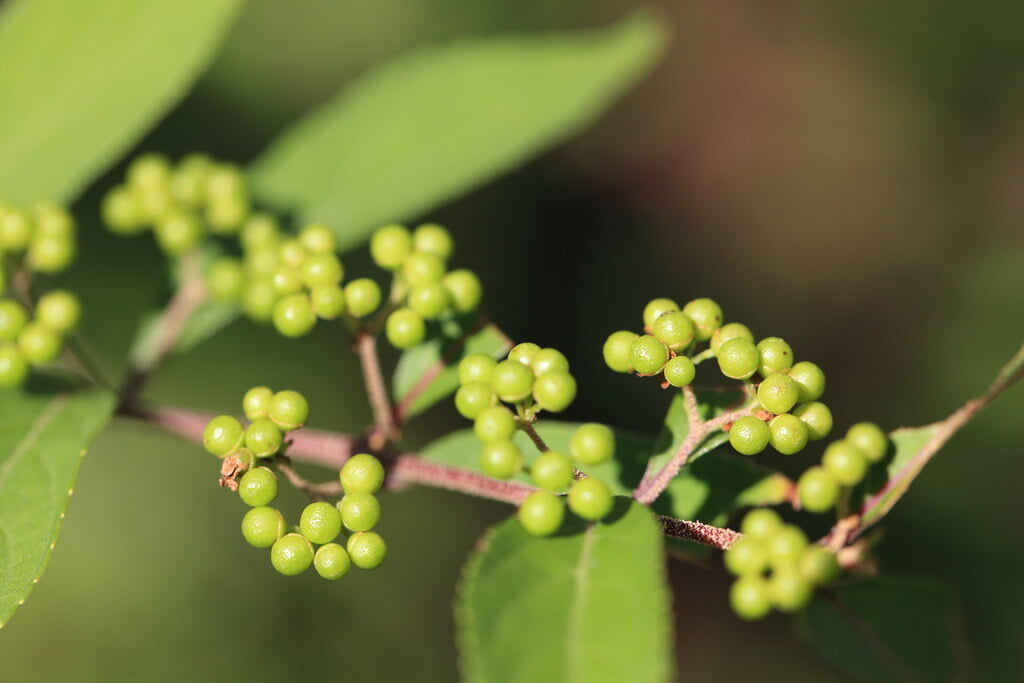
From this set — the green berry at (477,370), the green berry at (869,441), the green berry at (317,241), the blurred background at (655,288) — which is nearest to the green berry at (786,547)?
the green berry at (869,441)

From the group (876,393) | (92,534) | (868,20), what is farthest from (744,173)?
(92,534)

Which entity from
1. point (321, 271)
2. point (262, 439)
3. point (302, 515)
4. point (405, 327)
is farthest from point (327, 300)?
point (302, 515)

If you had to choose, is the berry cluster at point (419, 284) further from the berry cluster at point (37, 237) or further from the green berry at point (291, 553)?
the berry cluster at point (37, 237)

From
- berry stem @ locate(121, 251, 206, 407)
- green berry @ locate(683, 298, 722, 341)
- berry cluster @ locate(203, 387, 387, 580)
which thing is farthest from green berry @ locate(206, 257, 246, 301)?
green berry @ locate(683, 298, 722, 341)

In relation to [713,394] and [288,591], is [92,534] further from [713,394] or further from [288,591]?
[713,394]

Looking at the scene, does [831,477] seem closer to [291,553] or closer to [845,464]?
[845,464]
